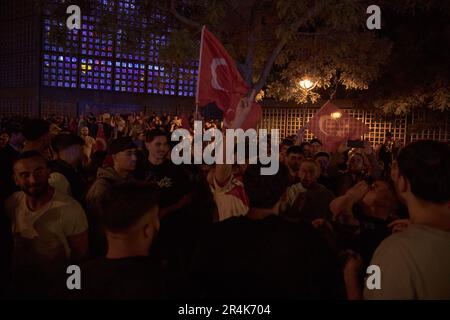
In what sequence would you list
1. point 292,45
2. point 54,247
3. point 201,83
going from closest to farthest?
point 54,247
point 201,83
point 292,45

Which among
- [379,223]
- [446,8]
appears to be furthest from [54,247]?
[446,8]

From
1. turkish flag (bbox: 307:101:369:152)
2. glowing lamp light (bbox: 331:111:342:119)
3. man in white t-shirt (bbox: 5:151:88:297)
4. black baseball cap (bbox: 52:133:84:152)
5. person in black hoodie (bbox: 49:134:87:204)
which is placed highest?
glowing lamp light (bbox: 331:111:342:119)

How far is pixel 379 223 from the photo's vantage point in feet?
12.0

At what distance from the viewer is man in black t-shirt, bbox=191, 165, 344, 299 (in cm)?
255

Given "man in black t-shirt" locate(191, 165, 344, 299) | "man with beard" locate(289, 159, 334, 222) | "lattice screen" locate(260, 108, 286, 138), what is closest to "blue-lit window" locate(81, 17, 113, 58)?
"lattice screen" locate(260, 108, 286, 138)

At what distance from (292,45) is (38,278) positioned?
37.5ft

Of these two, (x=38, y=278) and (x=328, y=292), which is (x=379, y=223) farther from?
(x=38, y=278)

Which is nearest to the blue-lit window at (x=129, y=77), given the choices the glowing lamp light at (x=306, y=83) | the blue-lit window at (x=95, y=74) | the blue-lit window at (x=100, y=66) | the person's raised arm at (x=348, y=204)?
the blue-lit window at (x=100, y=66)

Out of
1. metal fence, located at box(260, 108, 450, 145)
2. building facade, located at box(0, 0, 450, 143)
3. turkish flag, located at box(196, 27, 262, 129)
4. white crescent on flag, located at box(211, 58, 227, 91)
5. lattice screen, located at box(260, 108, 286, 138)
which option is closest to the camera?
turkish flag, located at box(196, 27, 262, 129)

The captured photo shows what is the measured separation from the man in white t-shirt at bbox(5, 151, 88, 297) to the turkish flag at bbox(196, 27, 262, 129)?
3.48m

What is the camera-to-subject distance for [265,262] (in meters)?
2.58

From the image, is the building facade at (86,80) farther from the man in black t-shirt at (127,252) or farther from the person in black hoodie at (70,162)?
the man in black t-shirt at (127,252)

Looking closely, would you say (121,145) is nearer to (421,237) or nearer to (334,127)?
(421,237)

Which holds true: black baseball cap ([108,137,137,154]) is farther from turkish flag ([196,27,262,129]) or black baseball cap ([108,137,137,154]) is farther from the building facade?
the building facade
